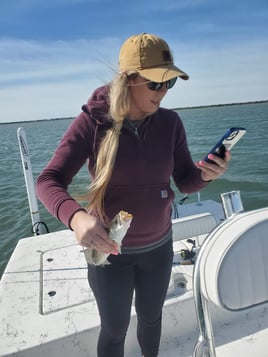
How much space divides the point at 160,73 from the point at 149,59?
81 mm

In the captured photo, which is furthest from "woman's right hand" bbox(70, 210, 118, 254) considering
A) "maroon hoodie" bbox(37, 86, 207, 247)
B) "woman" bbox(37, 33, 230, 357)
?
"maroon hoodie" bbox(37, 86, 207, 247)

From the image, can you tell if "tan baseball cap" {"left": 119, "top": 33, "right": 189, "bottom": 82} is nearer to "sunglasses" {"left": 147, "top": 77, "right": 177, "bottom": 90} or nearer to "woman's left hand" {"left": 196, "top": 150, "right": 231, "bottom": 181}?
"sunglasses" {"left": 147, "top": 77, "right": 177, "bottom": 90}

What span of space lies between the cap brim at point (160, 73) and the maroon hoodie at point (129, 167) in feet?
0.80

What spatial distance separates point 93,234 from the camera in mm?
1121

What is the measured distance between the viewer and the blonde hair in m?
1.39

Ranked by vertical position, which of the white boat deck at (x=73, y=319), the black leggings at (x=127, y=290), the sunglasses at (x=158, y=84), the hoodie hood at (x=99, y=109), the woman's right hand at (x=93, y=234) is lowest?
the white boat deck at (x=73, y=319)

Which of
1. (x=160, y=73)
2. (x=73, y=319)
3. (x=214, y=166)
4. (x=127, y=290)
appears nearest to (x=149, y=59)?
(x=160, y=73)

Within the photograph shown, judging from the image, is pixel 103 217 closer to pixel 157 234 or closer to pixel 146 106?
pixel 157 234

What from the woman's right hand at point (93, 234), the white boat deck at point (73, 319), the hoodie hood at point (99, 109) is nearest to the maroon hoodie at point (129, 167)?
the hoodie hood at point (99, 109)

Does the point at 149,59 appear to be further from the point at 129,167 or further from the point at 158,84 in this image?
the point at 129,167

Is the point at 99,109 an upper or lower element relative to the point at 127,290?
upper

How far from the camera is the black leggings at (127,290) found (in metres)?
1.52

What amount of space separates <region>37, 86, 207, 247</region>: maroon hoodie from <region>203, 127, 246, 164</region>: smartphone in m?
0.23

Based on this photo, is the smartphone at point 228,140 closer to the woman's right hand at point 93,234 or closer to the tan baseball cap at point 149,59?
the tan baseball cap at point 149,59
